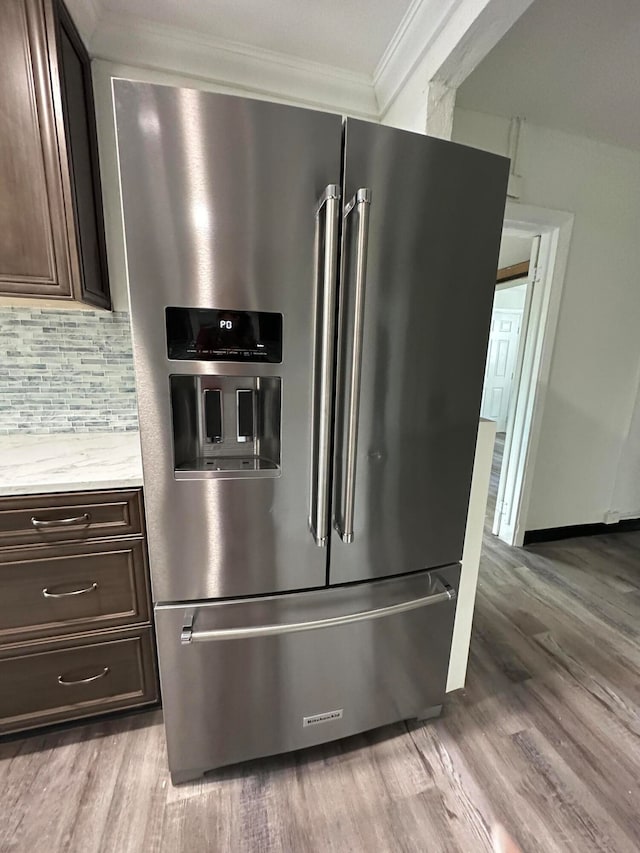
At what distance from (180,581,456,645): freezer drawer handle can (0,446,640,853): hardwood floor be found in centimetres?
57

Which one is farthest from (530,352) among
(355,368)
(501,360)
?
(501,360)

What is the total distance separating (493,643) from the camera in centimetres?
193

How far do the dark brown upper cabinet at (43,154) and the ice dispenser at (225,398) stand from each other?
63 centimetres

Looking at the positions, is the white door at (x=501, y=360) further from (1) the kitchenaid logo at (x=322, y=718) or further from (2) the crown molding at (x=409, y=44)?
(1) the kitchenaid logo at (x=322, y=718)

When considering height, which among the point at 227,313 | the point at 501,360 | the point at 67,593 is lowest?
the point at 67,593

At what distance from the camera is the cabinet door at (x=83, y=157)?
1204mm

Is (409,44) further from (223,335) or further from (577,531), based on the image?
(577,531)

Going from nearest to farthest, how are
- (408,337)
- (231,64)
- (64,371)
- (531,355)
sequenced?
1. (408,337)
2. (231,64)
3. (64,371)
4. (531,355)

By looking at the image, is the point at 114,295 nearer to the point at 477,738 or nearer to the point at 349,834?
the point at 349,834

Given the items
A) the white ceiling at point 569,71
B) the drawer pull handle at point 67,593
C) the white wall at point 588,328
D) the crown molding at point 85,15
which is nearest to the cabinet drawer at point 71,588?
the drawer pull handle at point 67,593

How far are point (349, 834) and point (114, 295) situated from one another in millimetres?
2013

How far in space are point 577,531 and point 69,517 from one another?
11.0 feet

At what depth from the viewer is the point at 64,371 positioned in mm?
1649

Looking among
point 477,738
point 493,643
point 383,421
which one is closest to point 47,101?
point 383,421
